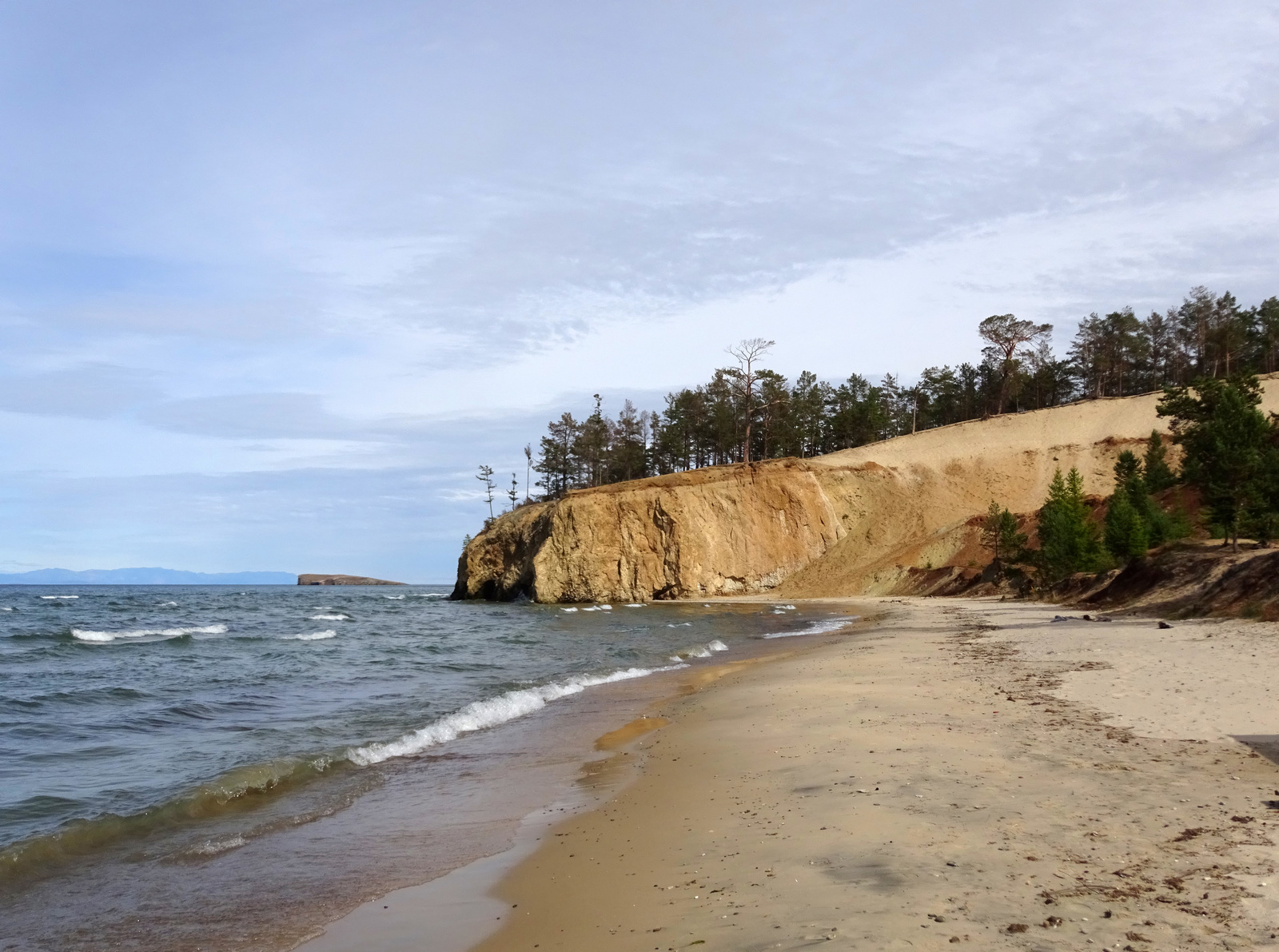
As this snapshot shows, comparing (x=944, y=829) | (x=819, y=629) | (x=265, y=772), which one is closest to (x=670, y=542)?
(x=819, y=629)

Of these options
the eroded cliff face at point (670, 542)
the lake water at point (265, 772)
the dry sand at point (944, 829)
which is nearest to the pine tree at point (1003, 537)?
the eroded cliff face at point (670, 542)

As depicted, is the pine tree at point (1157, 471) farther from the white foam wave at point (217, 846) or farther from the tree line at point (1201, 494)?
the white foam wave at point (217, 846)

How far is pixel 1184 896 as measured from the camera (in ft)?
16.6

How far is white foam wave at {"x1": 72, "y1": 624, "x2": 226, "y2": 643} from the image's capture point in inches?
1457

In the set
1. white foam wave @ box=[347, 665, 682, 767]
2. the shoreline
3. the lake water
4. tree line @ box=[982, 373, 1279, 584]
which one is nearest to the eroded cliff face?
tree line @ box=[982, 373, 1279, 584]

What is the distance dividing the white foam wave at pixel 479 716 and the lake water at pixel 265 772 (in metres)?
0.05

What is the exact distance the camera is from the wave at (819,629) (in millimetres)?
33594

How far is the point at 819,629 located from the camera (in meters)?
35.6

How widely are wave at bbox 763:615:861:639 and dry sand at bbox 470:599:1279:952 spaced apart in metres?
18.8

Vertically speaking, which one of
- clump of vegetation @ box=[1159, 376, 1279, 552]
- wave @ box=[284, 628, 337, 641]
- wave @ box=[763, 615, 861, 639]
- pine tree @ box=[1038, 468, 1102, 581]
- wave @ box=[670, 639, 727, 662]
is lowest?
wave @ box=[763, 615, 861, 639]

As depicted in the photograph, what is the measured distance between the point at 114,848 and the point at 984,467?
7453 centimetres

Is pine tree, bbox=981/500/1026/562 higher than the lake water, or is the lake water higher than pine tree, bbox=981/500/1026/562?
pine tree, bbox=981/500/1026/562

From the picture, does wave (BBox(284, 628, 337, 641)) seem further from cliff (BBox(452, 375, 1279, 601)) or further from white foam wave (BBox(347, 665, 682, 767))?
cliff (BBox(452, 375, 1279, 601))

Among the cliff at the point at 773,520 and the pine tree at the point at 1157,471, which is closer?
the pine tree at the point at 1157,471
